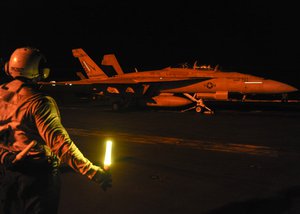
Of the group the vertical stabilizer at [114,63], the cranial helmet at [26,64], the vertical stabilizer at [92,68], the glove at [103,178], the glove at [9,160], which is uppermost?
the vertical stabilizer at [114,63]

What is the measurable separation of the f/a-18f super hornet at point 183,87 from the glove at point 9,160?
1635 centimetres

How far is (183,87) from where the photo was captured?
65.0 feet

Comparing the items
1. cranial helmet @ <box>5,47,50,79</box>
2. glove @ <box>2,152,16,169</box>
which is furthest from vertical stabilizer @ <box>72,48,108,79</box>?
glove @ <box>2,152,16,169</box>

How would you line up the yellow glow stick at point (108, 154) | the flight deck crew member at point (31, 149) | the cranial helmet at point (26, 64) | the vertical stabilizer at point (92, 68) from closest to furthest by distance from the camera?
the yellow glow stick at point (108, 154) → the flight deck crew member at point (31, 149) → the cranial helmet at point (26, 64) → the vertical stabilizer at point (92, 68)

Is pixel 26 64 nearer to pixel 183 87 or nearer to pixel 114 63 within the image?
pixel 183 87

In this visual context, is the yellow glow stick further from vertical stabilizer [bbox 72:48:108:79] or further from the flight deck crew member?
vertical stabilizer [bbox 72:48:108:79]

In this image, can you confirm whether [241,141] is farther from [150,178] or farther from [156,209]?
[156,209]

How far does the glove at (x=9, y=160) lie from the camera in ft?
8.59

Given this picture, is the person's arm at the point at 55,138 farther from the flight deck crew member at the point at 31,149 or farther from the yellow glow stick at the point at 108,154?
the yellow glow stick at the point at 108,154

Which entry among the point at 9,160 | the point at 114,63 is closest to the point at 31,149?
the point at 9,160

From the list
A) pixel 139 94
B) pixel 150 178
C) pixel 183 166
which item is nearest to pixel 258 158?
pixel 183 166

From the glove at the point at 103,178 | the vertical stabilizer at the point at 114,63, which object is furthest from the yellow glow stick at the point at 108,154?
the vertical stabilizer at the point at 114,63

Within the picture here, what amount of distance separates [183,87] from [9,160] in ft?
57.2

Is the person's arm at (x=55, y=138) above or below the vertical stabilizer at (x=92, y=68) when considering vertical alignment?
below
